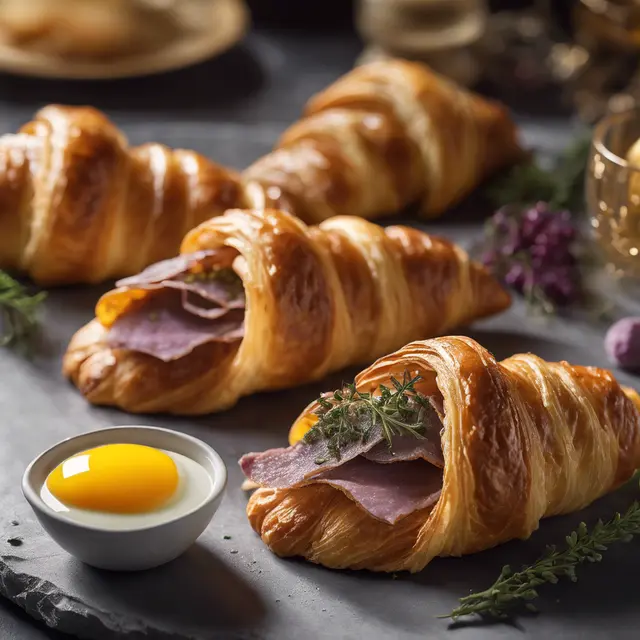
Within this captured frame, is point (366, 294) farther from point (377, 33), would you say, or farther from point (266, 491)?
point (377, 33)

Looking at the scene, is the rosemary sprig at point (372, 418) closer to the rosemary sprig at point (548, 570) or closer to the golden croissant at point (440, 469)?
the golden croissant at point (440, 469)

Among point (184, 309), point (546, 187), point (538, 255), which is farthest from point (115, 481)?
point (546, 187)

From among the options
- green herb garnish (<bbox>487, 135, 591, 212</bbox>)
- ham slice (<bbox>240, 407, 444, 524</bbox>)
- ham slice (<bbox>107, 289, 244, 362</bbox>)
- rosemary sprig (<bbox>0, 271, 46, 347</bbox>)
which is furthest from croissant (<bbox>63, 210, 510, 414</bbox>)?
green herb garnish (<bbox>487, 135, 591, 212</bbox>)

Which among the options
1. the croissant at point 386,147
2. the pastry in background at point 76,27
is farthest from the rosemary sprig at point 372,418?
Result: the pastry in background at point 76,27

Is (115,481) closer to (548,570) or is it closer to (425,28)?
(548,570)

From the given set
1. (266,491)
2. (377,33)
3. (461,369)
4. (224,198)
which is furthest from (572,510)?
(377,33)

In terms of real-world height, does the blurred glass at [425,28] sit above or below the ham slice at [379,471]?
above
